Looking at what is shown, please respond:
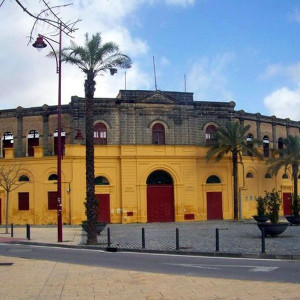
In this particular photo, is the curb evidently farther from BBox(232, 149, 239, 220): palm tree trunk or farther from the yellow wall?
BBox(232, 149, 239, 220): palm tree trunk

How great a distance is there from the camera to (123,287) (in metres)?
10.4

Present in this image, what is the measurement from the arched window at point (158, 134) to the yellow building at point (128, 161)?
87mm

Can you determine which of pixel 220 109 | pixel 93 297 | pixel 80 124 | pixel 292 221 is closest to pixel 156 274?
pixel 93 297

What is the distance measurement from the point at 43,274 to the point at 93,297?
3.56 m

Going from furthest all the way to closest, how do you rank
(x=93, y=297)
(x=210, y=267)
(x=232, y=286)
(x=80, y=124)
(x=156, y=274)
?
(x=80, y=124) → (x=210, y=267) → (x=156, y=274) → (x=232, y=286) → (x=93, y=297)

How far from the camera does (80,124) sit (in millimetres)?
43219

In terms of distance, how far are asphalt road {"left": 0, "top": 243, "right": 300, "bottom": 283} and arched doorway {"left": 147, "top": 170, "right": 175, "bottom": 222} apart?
948 inches

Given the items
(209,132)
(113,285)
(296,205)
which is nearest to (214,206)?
(209,132)

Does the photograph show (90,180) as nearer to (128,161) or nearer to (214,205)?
(128,161)

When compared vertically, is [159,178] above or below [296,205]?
above

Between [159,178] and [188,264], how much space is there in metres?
29.4

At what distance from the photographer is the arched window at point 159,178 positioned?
44250 millimetres

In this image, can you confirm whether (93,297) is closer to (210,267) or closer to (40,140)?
(210,267)

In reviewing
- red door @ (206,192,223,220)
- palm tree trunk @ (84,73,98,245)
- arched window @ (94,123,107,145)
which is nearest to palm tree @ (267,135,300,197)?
red door @ (206,192,223,220)
